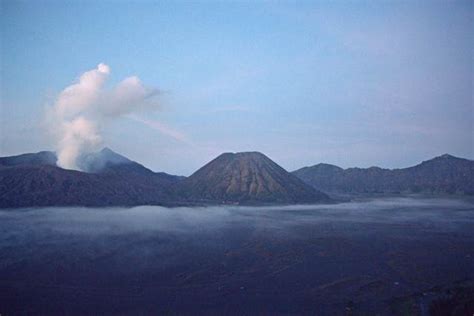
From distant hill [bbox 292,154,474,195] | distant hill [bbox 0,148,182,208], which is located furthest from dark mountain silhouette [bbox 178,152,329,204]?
distant hill [bbox 292,154,474,195]

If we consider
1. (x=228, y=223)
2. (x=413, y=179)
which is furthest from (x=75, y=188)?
(x=413, y=179)

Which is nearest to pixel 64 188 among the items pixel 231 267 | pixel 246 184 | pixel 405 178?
pixel 246 184

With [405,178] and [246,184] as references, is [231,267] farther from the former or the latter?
[405,178]

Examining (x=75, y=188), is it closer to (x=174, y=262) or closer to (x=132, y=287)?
(x=174, y=262)

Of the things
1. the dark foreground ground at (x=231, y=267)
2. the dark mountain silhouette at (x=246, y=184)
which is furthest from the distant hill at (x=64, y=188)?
the dark foreground ground at (x=231, y=267)

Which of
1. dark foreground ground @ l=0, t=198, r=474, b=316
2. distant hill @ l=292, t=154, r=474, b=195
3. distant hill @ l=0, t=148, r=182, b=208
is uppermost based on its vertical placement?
distant hill @ l=292, t=154, r=474, b=195

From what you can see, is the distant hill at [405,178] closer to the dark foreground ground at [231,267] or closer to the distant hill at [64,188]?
the distant hill at [64,188]

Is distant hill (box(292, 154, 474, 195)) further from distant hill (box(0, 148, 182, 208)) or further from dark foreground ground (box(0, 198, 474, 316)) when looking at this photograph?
dark foreground ground (box(0, 198, 474, 316))
